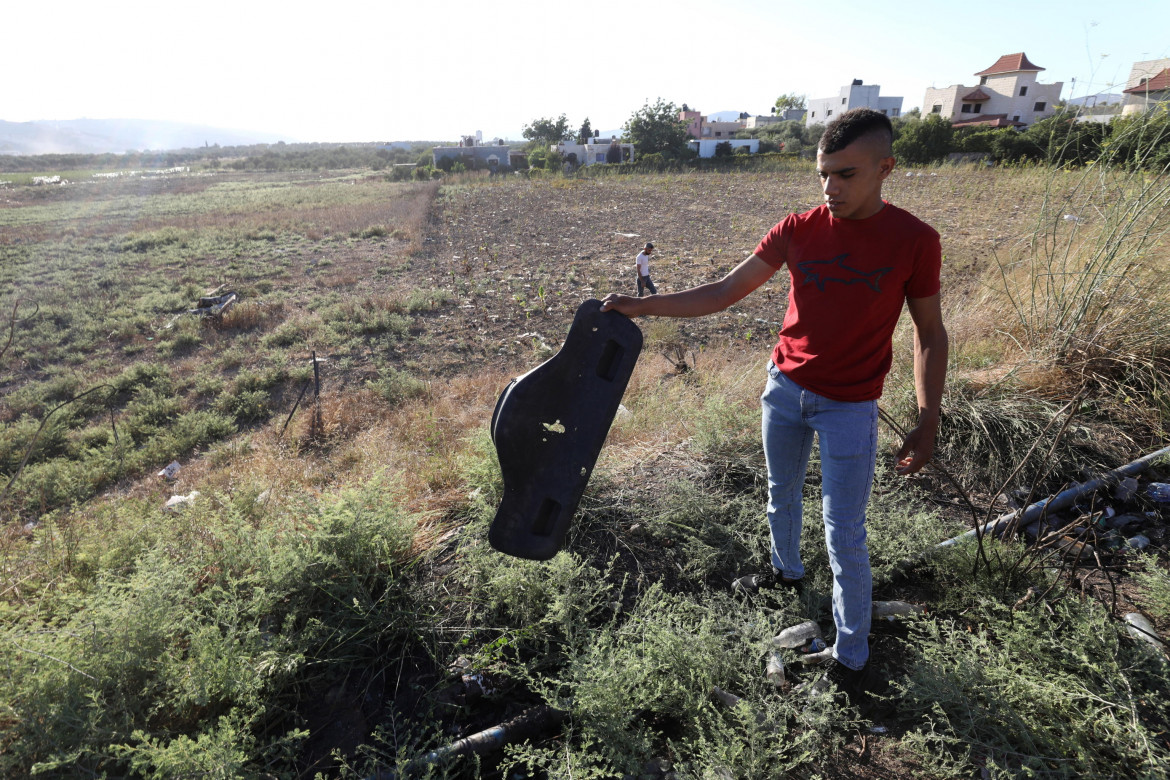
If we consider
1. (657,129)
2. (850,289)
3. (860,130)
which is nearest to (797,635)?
(850,289)

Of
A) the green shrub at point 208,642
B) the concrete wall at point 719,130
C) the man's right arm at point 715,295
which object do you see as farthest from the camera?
the concrete wall at point 719,130

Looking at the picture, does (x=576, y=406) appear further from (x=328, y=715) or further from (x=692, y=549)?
(x=328, y=715)

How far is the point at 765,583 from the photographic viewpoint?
2469 mm

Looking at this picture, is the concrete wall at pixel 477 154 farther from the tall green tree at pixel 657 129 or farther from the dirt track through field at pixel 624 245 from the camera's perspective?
the dirt track through field at pixel 624 245

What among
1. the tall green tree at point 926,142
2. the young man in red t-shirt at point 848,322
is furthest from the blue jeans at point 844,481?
the tall green tree at point 926,142

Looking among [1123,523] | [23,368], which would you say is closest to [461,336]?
[23,368]

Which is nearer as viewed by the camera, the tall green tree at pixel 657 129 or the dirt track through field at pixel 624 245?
the dirt track through field at pixel 624 245

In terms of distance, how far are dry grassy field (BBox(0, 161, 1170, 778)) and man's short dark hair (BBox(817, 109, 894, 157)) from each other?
4.51 feet

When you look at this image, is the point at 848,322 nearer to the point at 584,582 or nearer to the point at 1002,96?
the point at 584,582

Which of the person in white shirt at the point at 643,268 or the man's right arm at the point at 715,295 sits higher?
the man's right arm at the point at 715,295

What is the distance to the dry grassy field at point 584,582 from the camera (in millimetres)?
1734

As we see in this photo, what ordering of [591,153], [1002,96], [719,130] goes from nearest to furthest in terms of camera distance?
[1002,96]
[591,153]
[719,130]

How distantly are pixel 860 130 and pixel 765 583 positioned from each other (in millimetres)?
1842

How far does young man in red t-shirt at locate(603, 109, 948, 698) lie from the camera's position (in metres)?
1.75
